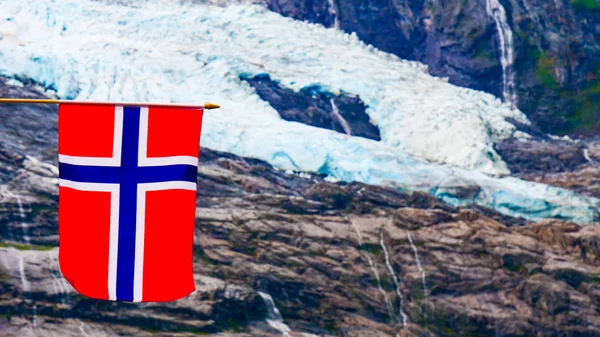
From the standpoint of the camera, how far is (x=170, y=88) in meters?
27.2

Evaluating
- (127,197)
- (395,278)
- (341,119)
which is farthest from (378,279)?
(127,197)

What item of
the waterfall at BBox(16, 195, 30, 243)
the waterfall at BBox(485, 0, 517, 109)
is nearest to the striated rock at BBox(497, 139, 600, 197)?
the waterfall at BBox(485, 0, 517, 109)

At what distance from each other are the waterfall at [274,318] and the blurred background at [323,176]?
0.05m

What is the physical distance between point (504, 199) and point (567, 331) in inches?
152

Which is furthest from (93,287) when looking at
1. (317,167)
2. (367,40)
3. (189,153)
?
(367,40)

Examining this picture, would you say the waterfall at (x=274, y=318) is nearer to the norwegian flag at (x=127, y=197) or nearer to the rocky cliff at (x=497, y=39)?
the rocky cliff at (x=497, y=39)

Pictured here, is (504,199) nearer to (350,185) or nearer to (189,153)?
(350,185)

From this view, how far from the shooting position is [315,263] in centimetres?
2522

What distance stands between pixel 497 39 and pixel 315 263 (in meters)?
10.4

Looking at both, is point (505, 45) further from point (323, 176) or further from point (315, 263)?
point (315, 263)

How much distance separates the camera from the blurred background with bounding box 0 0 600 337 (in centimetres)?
2452

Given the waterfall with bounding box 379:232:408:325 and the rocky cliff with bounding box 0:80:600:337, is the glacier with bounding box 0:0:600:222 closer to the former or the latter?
the rocky cliff with bounding box 0:80:600:337

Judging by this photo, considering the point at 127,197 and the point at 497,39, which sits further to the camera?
the point at 497,39

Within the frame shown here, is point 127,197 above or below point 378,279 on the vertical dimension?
above
